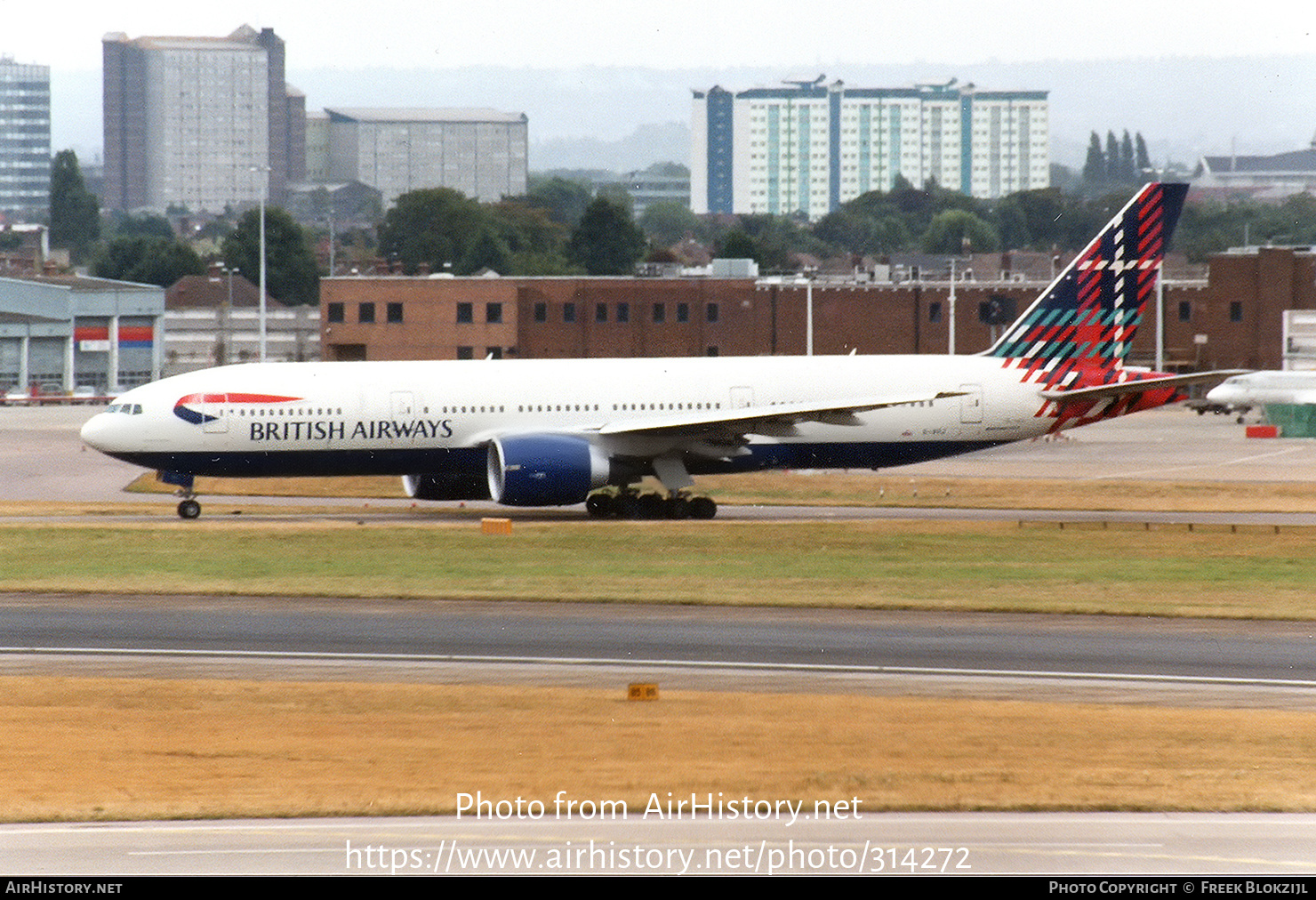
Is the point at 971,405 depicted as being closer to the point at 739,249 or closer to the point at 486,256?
the point at 739,249

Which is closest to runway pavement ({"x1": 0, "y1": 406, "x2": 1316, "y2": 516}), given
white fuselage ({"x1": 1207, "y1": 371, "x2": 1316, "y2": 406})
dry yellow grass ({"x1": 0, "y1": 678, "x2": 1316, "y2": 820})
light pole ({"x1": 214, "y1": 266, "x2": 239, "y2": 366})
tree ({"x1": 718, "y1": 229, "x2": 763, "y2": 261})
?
white fuselage ({"x1": 1207, "y1": 371, "x2": 1316, "y2": 406})

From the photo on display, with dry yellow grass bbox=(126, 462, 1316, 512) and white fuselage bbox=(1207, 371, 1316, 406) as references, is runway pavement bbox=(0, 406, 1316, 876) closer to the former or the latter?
dry yellow grass bbox=(126, 462, 1316, 512)

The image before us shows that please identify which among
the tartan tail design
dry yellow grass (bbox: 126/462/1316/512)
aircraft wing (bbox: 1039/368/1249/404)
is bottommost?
dry yellow grass (bbox: 126/462/1316/512)

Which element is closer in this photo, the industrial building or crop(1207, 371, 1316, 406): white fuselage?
crop(1207, 371, 1316, 406): white fuselage

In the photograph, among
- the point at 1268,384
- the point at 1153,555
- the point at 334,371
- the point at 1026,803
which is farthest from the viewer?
the point at 1268,384

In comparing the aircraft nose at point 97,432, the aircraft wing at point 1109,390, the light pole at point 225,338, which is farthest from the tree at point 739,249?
the aircraft nose at point 97,432

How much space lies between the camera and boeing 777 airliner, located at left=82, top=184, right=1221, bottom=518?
45.9 m

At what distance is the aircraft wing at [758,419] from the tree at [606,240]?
358ft

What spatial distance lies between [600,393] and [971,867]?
32.4m

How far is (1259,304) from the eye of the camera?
107 m

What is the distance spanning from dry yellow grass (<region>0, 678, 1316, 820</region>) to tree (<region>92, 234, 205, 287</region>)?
15366cm

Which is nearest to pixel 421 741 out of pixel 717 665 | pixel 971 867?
pixel 717 665

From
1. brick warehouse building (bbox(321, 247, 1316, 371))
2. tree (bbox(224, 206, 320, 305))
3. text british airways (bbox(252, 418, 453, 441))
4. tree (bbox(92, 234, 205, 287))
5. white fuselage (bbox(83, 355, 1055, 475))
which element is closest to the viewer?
text british airways (bbox(252, 418, 453, 441))
